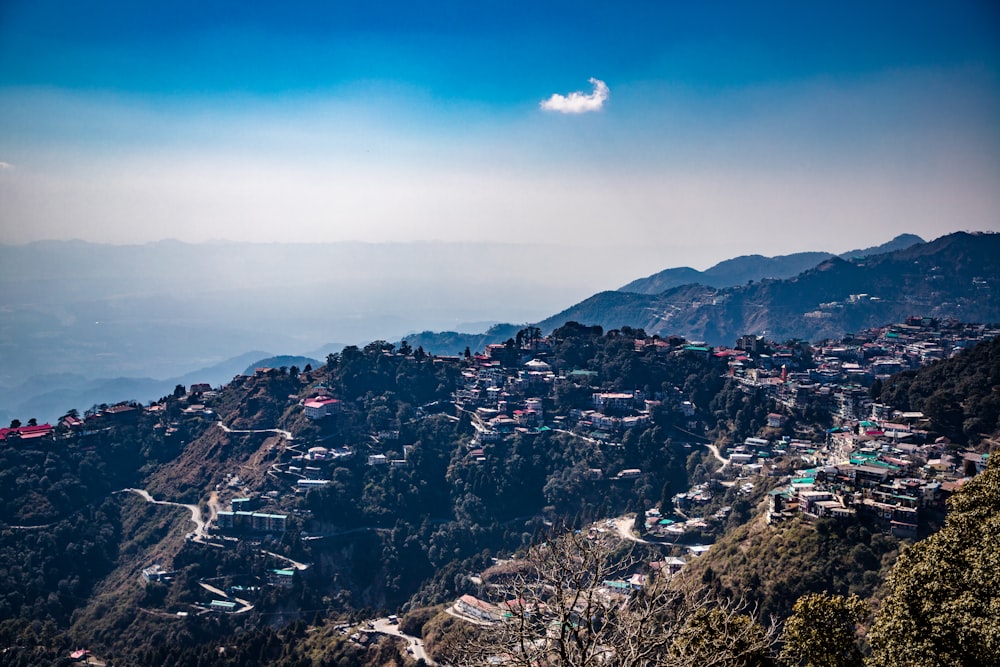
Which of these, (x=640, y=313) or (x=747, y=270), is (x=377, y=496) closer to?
(x=640, y=313)

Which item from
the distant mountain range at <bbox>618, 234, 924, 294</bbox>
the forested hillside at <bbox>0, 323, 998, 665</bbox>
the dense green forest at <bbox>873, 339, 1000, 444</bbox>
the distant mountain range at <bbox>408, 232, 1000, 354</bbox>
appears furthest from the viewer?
the distant mountain range at <bbox>618, 234, 924, 294</bbox>

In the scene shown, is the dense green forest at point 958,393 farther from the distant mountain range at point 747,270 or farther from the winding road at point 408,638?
the distant mountain range at point 747,270

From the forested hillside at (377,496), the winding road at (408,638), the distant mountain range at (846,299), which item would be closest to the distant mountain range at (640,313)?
the distant mountain range at (846,299)

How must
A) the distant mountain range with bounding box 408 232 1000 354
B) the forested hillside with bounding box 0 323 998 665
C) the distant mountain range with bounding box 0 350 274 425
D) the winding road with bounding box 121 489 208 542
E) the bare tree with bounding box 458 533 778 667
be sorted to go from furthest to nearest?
1. the distant mountain range with bounding box 0 350 274 425
2. the distant mountain range with bounding box 408 232 1000 354
3. the winding road with bounding box 121 489 208 542
4. the forested hillside with bounding box 0 323 998 665
5. the bare tree with bounding box 458 533 778 667

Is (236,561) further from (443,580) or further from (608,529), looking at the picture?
(608,529)

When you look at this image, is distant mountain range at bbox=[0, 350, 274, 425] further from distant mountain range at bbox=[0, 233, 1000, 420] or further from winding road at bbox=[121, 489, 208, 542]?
winding road at bbox=[121, 489, 208, 542]

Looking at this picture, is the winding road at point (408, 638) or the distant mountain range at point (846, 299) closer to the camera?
the winding road at point (408, 638)

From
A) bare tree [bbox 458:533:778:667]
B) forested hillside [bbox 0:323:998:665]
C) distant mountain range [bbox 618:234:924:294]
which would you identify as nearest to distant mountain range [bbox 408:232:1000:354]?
distant mountain range [bbox 618:234:924:294]
